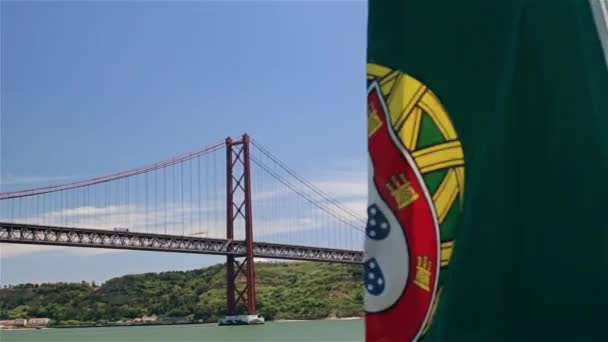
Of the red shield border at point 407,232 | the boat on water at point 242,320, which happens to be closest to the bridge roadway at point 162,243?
the boat on water at point 242,320

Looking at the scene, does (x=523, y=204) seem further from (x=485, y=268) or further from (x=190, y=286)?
(x=190, y=286)

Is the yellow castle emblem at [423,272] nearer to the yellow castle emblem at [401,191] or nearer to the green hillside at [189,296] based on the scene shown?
the yellow castle emblem at [401,191]

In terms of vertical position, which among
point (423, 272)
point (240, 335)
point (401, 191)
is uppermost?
point (401, 191)

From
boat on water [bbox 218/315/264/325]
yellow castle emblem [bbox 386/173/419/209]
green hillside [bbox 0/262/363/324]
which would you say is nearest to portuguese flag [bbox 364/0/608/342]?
yellow castle emblem [bbox 386/173/419/209]

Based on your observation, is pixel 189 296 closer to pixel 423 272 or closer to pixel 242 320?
pixel 242 320

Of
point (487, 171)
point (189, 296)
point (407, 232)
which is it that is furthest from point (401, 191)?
point (189, 296)

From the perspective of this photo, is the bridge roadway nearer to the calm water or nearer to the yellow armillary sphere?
the calm water
